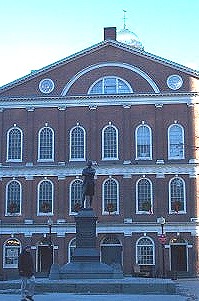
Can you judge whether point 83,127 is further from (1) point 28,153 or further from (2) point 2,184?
(2) point 2,184

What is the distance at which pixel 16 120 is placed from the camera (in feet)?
159

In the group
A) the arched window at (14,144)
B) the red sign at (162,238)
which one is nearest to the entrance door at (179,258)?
the red sign at (162,238)

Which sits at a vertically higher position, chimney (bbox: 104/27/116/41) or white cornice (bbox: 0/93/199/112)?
chimney (bbox: 104/27/116/41)

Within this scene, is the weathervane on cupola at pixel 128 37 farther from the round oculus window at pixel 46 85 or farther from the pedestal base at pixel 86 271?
the pedestal base at pixel 86 271

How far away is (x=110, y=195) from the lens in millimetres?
46062

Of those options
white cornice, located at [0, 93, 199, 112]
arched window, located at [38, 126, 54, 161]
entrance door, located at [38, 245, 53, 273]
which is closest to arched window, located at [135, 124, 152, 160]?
white cornice, located at [0, 93, 199, 112]

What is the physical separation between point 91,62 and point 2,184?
1226 cm

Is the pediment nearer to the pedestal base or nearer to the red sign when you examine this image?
the red sign

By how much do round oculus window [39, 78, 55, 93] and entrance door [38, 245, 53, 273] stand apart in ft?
41.5

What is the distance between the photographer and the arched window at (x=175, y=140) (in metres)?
46.3

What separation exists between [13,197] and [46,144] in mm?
4986

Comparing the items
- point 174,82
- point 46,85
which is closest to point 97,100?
point 46,85

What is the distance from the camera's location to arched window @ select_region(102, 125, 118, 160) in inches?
1839

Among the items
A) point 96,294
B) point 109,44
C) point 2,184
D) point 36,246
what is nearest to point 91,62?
point 109,44
